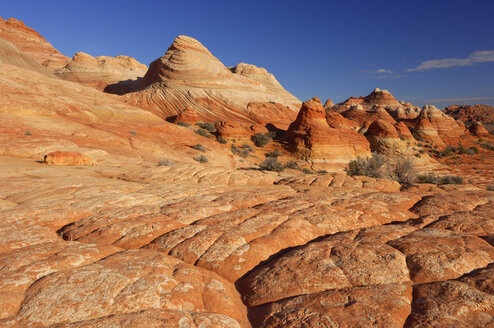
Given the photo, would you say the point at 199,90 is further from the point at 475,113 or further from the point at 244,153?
the point at 475,113

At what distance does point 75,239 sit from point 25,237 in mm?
662

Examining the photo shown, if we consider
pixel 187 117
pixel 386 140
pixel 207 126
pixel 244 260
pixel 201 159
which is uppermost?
pixel 187 117

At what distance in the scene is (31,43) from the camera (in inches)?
2709

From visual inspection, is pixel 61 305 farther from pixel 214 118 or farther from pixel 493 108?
pixel 493 108

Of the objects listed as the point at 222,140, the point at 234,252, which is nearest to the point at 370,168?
the point at 234,252

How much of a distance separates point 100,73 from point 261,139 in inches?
2039

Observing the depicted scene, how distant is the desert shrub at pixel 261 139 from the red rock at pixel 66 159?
21.6m

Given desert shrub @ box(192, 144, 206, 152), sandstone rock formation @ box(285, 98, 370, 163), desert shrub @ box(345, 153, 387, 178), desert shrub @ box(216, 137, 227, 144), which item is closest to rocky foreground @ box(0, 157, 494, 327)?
desert shrub @ box(345, 153, 387, 178)

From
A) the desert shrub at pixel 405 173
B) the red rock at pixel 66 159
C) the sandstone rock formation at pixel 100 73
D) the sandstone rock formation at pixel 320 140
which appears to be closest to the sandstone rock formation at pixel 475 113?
the sandstone rock formation at pixel 320 140

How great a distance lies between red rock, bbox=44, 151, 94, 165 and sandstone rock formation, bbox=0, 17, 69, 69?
69.4m

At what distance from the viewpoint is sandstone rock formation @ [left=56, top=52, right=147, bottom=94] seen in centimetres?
6056

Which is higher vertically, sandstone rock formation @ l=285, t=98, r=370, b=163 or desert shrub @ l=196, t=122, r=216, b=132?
desert shrub @ l=196, t=122, r=216, b=132

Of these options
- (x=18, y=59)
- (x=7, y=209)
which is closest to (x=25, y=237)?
(x=7, y=209)

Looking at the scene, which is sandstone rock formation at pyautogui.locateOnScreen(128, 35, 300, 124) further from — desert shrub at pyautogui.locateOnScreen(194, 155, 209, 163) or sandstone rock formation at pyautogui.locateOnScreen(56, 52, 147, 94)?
desert shrub at pyautogui.locateOnScreen(194, 155, 209, 163)
